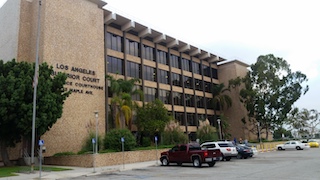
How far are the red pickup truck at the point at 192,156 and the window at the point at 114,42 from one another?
2240 centimetres

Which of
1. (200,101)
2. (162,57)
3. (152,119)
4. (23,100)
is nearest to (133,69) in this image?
(162,57)

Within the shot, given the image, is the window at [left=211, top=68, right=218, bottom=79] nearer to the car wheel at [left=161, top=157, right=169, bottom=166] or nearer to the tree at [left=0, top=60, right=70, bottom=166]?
the car wheel at [left=161, top=157, right=169, bottom=166]

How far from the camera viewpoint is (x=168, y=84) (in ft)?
166

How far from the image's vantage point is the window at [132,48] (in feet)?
148

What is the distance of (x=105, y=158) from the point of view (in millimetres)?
25703

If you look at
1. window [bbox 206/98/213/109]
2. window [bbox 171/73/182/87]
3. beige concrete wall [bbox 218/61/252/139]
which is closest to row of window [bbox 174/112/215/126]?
window [bbox 206/98/213/109]

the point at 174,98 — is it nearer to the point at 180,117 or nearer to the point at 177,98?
the point at 177,98

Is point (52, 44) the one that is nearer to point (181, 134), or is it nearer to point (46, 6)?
point (46, 6)

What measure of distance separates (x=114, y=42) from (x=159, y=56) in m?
10.3

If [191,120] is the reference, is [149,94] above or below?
above

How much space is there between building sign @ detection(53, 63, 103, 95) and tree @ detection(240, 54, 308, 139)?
103 ft

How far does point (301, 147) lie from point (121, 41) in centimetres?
3038

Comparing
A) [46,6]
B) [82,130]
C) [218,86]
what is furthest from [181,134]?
[218,86]

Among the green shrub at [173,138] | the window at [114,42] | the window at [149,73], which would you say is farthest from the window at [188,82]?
the green shrub at [173,138]
